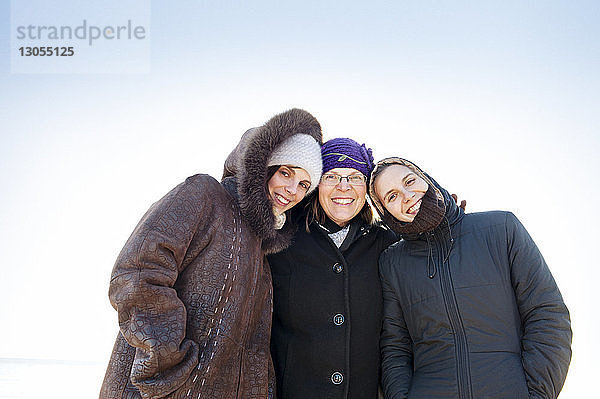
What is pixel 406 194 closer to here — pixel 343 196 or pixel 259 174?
pixel 343 196

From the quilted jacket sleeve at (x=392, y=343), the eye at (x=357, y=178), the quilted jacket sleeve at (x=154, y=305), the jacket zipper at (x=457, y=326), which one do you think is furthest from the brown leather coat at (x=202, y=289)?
the jacket zipper at (x=457, y=326)

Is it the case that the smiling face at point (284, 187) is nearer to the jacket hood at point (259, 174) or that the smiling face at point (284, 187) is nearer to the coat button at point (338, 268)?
the jacket hood at point (259, 174)

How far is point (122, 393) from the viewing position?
68.6 inches

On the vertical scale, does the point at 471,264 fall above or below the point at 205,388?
above

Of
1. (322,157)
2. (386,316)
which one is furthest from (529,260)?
(322,157)

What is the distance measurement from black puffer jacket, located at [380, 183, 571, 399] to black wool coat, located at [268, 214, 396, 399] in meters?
0.10

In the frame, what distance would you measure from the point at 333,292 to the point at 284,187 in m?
0.50

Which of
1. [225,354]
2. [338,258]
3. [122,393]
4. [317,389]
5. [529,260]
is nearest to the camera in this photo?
[122,393]

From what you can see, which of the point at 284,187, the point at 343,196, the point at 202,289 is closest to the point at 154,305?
the point at 202,289

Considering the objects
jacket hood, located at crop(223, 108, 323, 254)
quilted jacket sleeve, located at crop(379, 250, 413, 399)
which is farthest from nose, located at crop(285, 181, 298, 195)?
quilted jacket sleeve, located at crop(379, 250, 413, 399)

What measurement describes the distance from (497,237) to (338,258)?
2.19 ft

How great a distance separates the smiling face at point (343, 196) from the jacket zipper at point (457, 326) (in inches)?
16.7

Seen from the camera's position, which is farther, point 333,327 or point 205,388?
point 333,327

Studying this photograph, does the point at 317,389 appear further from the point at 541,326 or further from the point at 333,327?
the point at 541,326
